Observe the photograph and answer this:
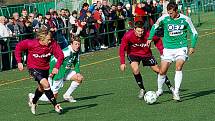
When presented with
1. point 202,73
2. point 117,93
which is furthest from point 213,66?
point 117,93

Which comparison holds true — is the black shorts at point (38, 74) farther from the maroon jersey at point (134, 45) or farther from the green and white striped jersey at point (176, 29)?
the green and white striped jersey at point (176, 29)

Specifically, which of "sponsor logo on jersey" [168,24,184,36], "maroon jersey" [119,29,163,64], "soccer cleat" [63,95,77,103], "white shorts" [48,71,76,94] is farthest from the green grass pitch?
"sponsor logo on jersey" [168,24,184,36]

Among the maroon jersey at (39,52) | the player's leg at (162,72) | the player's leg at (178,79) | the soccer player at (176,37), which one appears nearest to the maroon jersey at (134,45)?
the soccer player at (176,37)

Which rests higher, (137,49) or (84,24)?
(137,49)

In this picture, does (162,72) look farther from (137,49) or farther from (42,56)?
(42,56)

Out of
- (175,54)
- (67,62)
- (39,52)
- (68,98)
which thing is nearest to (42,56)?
(39,52)

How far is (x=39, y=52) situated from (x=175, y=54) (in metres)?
2.71

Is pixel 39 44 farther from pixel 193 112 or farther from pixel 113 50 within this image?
pixel 113 50

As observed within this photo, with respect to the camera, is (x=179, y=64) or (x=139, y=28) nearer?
(x=179, y=64)

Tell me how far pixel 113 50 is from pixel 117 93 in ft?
40.9

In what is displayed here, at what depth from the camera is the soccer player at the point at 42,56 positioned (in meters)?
13.0

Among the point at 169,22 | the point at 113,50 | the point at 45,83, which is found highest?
the point at 169,22

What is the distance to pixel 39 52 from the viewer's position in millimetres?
13180

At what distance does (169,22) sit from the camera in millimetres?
13648
